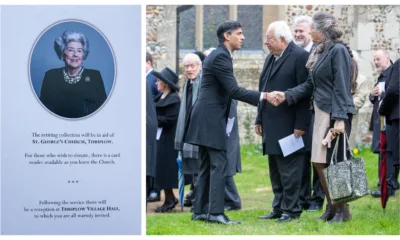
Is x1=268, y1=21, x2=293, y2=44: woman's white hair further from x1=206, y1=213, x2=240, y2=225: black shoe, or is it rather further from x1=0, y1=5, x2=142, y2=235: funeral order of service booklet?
x1=0, y1=5, x2=142, y2=235: funeral order of service booklet

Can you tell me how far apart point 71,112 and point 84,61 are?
333mm

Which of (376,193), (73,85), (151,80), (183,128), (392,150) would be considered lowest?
(376,193)

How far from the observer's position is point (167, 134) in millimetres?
10672

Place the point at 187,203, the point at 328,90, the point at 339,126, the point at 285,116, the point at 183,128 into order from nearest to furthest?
the point at 339,126 < the point at 328,90 < the point at 285,116 < the point at 183,128 < the point at 187,203

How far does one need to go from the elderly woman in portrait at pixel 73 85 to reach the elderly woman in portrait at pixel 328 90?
2.72 metres

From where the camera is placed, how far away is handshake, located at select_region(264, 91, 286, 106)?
8.28 m

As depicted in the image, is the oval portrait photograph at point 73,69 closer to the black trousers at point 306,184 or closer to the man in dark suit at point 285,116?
the man in dark suit at point 285,116

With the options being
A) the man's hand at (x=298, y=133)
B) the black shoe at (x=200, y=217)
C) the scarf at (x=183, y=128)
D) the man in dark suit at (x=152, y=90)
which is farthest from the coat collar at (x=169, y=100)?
the man's hand at (x=298, y=133)

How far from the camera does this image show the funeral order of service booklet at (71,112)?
5.85 metres

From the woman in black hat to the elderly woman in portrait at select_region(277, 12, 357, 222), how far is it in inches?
92.1

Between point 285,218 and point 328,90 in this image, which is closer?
point 328,90

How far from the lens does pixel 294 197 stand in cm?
852

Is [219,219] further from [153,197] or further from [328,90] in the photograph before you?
[153,197]

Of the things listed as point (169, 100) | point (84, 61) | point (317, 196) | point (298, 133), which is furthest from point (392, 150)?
point (84, 61)
